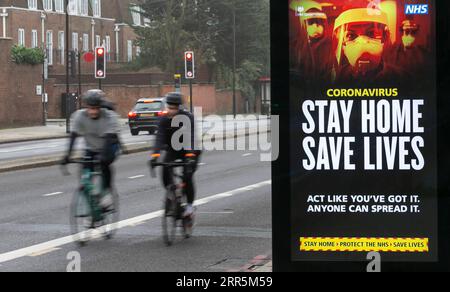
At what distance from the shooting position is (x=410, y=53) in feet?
20.9

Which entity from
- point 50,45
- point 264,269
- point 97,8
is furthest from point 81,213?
point 97,8

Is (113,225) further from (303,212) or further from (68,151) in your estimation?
(303,212)

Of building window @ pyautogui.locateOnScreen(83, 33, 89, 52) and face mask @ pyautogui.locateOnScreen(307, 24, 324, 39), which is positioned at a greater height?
building window @ pyautogui.locateOnScreen(83, 33, 89, 52)

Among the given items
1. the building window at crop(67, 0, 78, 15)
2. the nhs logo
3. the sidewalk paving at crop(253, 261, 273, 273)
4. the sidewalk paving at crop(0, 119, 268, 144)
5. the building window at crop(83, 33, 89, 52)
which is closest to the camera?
the nhs logo

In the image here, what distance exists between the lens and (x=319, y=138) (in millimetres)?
6488

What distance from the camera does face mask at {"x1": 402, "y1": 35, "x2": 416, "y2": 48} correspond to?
6.38m

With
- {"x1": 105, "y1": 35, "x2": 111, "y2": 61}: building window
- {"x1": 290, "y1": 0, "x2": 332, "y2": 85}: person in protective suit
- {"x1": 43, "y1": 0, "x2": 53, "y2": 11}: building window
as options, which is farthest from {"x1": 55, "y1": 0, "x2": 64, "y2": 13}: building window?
{"x1": 290, "y1": 0, "x2": 332, "y2": 85}: person in protective suit

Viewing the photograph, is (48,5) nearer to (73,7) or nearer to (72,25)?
(72,25)

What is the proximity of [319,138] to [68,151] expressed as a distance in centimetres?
573

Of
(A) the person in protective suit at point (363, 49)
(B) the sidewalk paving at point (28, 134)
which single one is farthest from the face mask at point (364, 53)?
(B) the sidewalk paving at point (28, 134)

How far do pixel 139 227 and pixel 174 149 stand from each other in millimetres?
1696

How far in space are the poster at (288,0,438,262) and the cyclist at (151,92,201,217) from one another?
4947 mm

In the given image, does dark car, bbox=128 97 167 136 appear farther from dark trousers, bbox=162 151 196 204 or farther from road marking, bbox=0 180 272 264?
dark trousers, bbox=162 151 196 204

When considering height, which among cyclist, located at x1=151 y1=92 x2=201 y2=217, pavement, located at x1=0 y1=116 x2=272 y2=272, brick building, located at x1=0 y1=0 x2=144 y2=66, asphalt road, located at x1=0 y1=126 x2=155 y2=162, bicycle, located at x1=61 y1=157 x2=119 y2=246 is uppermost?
brick building, located at x1=0 y1=0 x2=144 y2=66
